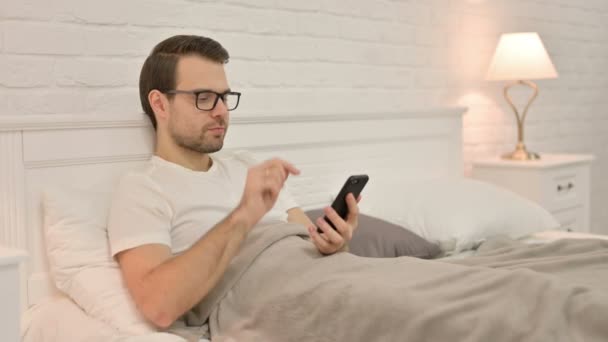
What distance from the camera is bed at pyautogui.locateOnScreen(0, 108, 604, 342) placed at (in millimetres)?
1769

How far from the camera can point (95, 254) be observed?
1.71 m

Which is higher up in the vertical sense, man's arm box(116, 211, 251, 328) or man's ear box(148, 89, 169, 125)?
man's ear box(148, 89, 169, 125)

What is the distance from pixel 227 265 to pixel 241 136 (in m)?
0.78

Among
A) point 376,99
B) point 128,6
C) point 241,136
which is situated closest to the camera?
point 128,6

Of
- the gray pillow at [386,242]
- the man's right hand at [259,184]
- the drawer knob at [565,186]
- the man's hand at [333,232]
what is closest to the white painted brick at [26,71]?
the man's right hand at [259,184]

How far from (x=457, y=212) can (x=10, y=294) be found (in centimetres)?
147

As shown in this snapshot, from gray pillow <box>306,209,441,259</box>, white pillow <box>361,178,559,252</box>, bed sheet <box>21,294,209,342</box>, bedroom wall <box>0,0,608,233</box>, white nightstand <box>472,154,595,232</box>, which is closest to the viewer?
bed sheet <box>21,294,209,342</box>

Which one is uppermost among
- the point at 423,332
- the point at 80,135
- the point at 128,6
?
the point at 128,6

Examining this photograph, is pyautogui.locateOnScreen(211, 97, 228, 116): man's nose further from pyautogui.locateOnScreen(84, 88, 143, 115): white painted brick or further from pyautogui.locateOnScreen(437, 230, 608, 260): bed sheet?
pyautogui.locateOnScreen(437, 230, 608, 260): bed sheet

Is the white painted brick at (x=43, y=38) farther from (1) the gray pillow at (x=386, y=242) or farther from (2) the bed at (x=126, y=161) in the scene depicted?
(1) the gray pillow at (x=386, y=242)

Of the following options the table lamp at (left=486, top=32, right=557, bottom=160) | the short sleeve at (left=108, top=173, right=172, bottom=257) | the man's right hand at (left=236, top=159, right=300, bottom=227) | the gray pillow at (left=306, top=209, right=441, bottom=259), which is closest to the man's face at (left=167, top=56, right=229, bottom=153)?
the short sleeve at (left=108, top=173, right=172, bottom=257)

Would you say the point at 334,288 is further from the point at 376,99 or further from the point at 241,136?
the point at 376,99

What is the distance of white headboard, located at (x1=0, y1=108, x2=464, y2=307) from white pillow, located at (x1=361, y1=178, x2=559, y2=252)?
189 millimetres

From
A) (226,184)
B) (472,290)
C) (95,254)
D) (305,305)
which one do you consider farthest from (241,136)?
(472,290)
